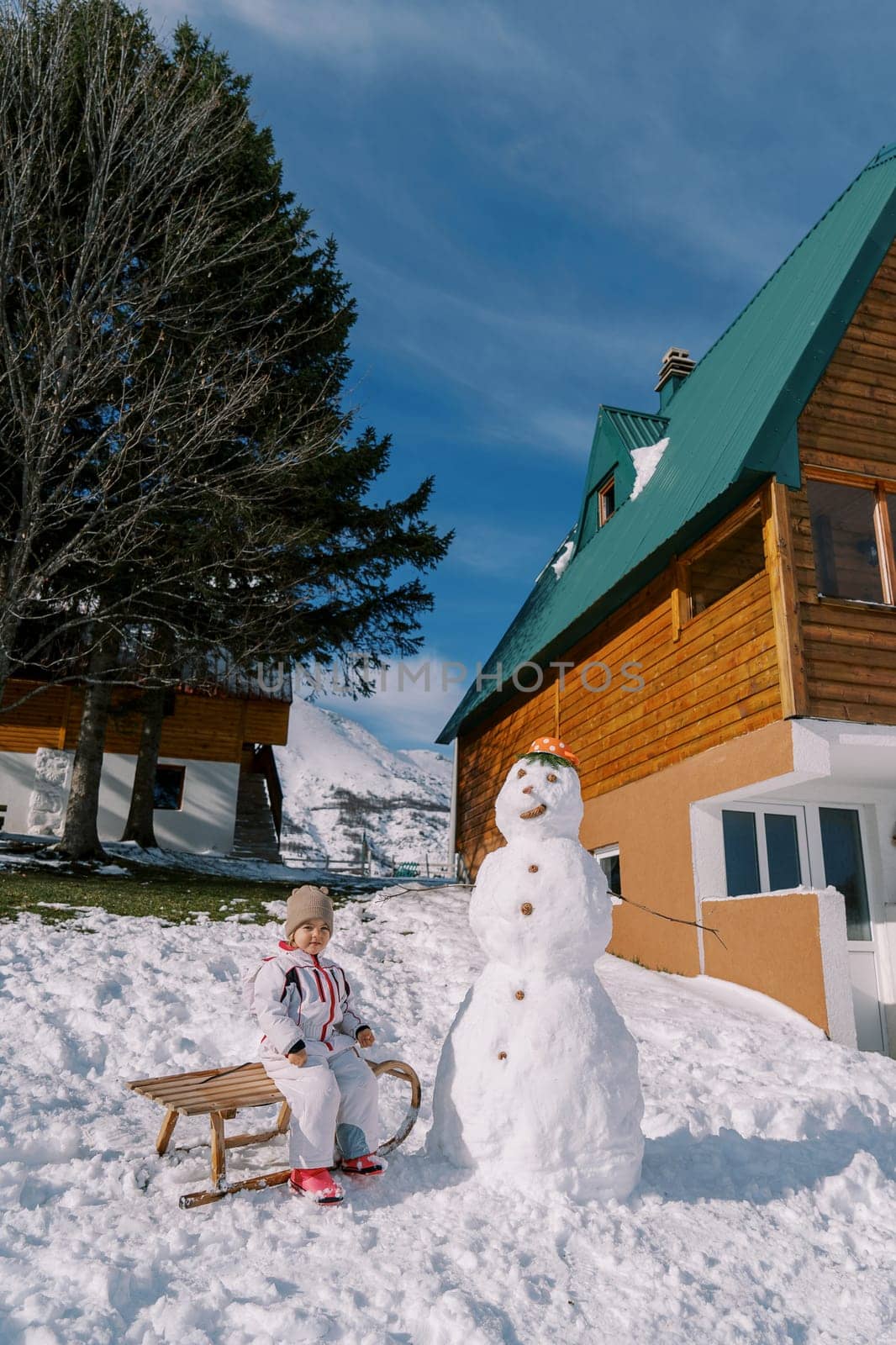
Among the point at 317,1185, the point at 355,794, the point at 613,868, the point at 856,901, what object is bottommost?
the point at 317,1185

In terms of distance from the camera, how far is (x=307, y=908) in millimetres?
4184

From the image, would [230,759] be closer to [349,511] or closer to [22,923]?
[349,511]

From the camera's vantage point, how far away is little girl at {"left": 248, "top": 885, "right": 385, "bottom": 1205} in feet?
12.3

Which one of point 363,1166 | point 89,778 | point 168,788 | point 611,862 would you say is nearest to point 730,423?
point 611,862

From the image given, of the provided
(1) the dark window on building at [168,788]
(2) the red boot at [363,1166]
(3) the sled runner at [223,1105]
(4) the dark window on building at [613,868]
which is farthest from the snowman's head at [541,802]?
(1) the dark window on building at [168,788]

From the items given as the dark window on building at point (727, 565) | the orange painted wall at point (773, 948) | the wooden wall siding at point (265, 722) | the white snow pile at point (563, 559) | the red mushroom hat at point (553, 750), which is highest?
the white snow pile at point (563, 559)

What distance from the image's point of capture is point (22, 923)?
7.84 m

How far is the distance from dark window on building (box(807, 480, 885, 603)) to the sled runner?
22.5ft

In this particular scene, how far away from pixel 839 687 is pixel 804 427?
8.29 feet

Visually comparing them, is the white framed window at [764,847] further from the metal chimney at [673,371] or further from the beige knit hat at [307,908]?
the metal chimney at [673,371]

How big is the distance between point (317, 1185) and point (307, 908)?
114 centimetres

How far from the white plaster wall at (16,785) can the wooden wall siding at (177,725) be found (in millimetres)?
210

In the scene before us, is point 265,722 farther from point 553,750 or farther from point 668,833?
point 553,750

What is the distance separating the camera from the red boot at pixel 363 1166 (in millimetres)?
3918
